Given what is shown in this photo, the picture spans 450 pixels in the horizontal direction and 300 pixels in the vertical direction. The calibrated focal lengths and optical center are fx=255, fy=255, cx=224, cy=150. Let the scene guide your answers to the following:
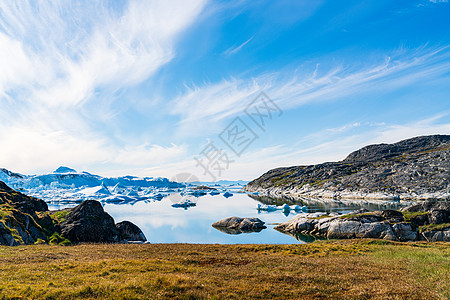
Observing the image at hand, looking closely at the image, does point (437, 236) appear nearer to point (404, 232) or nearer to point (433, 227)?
point (433, 227)

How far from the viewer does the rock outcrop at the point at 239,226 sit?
5547 cm

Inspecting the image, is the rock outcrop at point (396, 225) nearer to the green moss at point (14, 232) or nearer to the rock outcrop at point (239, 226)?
the rock outcrop at point (239, 226)

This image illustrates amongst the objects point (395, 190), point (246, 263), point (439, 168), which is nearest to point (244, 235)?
point (246, 263)

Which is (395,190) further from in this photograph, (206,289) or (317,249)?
(206,289)

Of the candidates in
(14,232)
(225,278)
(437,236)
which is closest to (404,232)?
(437,236)

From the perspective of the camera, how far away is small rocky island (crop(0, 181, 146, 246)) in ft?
99.3

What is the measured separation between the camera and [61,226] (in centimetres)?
3734

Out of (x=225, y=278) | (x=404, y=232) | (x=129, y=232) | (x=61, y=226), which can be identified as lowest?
(x=404, y=232)

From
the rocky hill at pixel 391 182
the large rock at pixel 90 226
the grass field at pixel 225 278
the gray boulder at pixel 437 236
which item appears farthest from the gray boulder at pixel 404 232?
the rocky hill at pixel 391 182

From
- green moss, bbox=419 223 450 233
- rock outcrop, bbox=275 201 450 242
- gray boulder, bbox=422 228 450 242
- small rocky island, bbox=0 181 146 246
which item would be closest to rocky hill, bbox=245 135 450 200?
rock outcrop, bbox=275 201 450 242

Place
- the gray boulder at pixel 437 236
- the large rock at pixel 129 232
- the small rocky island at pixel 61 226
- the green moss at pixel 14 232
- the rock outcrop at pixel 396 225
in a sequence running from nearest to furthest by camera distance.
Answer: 1. the green moss at pixel 14 232
2. the small rocky island at pixel 61 226
3. the gray boulder at pixel 437 236
4. the rock outcrop at pixel 396 225
5. the large rock at pixel 129 232

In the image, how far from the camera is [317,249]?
2742 centimetres

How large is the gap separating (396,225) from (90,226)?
148 ft

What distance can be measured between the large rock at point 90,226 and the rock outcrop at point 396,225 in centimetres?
3504
